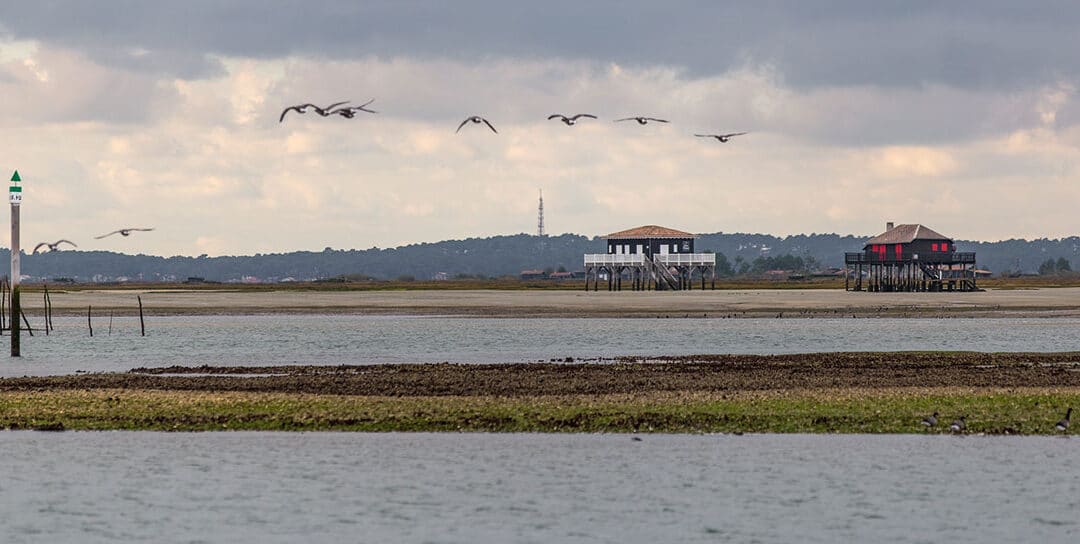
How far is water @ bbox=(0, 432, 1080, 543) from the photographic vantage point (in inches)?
810

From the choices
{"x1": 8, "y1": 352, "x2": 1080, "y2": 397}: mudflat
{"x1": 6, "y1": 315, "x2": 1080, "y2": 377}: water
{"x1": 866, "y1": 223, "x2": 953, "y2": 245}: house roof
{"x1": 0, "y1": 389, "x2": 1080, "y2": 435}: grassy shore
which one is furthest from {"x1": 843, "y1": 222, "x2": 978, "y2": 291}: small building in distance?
{"x1": 0, "y1": 389, "x2": 1080, "y2": 435}: grassy shore

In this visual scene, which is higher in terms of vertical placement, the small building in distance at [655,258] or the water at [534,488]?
the small building in distance at [655,258]

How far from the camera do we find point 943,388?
36125 mm

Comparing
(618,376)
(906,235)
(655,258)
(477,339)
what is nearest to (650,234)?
(655,258)

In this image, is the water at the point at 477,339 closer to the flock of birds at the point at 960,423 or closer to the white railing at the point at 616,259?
the flock of birds at the point at 960,423

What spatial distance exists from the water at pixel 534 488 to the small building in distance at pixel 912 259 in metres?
138

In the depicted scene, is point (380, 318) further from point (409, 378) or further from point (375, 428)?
point (375, 428)

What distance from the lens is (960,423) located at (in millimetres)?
29031

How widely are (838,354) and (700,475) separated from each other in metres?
26.6

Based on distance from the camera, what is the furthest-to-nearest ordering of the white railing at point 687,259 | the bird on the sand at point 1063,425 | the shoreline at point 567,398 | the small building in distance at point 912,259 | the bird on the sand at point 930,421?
the white railing at point 687,259
the small building in distance at point 912,259
the shoreline at point 567,398
the bird on the sand at point 930,421
the bird on the sand at point 1063,425

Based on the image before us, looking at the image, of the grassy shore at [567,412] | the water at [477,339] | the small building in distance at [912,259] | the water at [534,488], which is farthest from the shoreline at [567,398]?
the small building in distance at [912,259]

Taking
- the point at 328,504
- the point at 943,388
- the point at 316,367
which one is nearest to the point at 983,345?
the point at 943,388

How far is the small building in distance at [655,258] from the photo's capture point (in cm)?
16662

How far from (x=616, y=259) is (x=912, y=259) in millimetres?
33826
